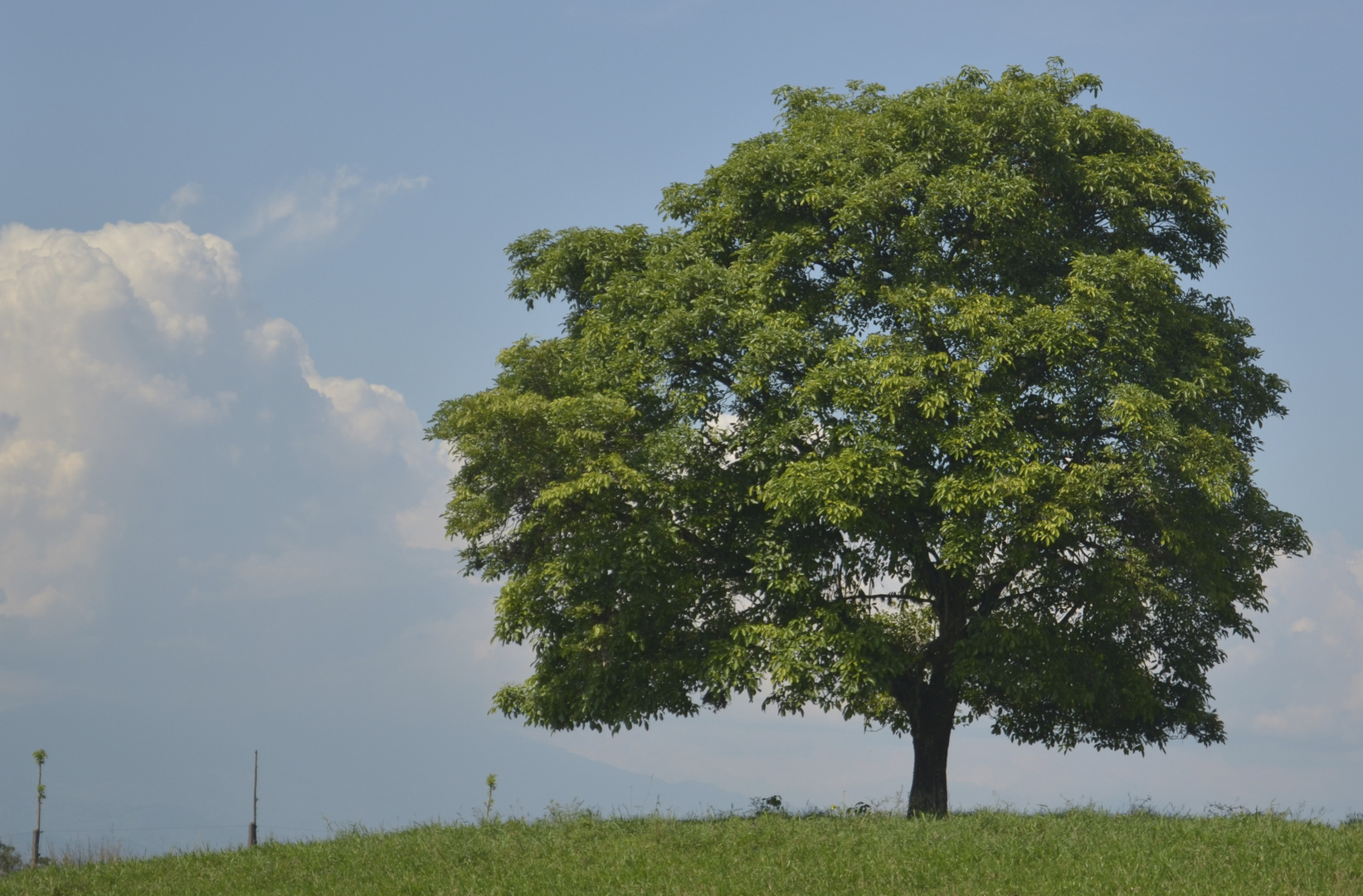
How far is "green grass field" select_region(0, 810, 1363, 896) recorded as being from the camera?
51.8 feet

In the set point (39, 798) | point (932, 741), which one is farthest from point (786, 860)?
point (39, 798)

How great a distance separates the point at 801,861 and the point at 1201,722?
38.0ft

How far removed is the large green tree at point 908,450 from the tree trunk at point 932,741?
5 cm

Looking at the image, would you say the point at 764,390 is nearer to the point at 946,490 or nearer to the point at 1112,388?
the point at 946,490

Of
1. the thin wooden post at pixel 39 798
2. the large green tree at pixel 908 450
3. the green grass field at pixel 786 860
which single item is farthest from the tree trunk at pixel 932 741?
the thin wooden post at pixel 39 798

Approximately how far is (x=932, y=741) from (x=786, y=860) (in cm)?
752

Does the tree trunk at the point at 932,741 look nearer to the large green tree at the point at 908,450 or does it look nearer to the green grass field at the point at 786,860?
the large green tree at the point at 908,450

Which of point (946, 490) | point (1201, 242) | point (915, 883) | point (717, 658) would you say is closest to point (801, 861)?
point (915, 883)

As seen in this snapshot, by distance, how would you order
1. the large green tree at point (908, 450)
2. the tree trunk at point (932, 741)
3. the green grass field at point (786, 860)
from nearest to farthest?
1. the green grass field at point (786, 860)
2. the large green tree at point (908, 450)
3. the tree trunk at point (932, 741)

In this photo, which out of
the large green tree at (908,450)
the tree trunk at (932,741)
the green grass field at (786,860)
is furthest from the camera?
the tree trunk at (932,741)

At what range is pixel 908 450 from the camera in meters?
21.8

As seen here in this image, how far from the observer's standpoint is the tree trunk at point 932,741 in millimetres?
23344

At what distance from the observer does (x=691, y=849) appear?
59.7ft

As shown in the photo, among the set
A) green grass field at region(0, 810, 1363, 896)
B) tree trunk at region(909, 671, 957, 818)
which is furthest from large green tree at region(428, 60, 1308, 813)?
green grass field at region(0, 810, 1363, 896)
